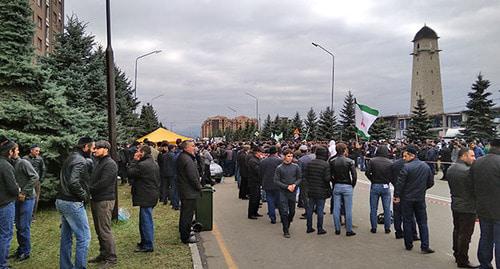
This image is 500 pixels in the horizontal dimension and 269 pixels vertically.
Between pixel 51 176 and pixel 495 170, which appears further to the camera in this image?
pixel 51 176

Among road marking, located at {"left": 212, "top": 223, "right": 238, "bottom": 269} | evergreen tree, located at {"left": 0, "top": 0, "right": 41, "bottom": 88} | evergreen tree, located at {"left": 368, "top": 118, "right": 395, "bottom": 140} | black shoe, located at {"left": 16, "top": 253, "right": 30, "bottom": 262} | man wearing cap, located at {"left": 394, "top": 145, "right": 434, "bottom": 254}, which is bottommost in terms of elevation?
road marking, located at {"left": 212, "top": 223, "right": 238, "bottom": 269}

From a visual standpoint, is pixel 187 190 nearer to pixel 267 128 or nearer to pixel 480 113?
pixel 480 113

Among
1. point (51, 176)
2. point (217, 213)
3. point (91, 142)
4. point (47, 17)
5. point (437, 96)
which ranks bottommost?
point (217, 213)

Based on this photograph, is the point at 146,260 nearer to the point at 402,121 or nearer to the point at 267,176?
the point at 267,176

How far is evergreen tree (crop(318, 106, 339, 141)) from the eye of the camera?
57938 mm

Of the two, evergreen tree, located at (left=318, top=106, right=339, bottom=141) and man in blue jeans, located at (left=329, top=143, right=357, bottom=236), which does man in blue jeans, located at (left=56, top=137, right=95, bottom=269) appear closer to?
man in blue jeans, located at (left=329, top=143, right=357, bottom=236)

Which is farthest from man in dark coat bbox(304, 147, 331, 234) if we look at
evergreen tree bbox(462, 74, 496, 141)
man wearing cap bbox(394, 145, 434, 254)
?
evergreen tree bbox(462, 74, 496, 141)

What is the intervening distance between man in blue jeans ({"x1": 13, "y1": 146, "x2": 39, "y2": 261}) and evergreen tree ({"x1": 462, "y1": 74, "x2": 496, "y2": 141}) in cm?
4042

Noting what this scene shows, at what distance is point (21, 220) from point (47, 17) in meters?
59.2

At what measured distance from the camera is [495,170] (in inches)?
251

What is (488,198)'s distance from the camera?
6.41 metres

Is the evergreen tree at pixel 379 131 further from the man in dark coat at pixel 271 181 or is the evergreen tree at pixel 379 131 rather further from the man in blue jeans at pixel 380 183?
the man in blue jeans at pixel 380 183

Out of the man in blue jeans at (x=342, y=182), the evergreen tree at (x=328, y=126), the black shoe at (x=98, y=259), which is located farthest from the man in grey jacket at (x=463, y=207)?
the evergreen tree at (x=328, y=126)

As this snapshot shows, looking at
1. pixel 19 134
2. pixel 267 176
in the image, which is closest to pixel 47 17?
pixel 19 134
